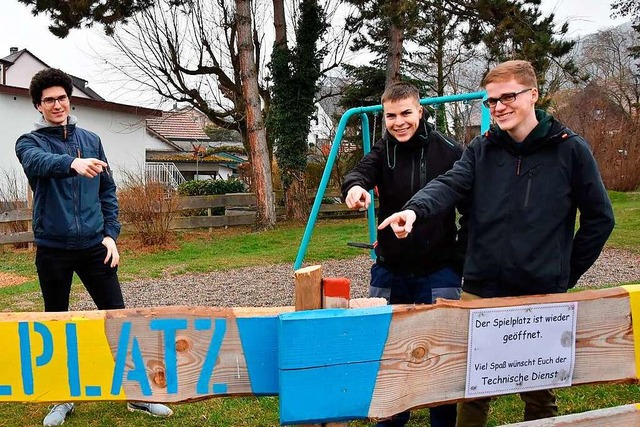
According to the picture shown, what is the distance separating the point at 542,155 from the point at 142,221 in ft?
37.3

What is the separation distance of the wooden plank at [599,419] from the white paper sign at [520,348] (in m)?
0.10

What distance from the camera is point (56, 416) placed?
3.35 meters

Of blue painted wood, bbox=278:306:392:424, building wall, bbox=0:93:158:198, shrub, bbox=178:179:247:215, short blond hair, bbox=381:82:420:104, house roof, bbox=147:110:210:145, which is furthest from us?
house roof, bbox=147:110:210:145

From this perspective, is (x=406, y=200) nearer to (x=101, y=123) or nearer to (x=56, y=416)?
(x=56, y=416)

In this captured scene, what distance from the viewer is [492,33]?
1457 centimetres

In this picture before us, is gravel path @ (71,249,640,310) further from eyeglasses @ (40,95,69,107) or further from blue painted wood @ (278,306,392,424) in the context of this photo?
blue painted wood @ (278,306,392,424)

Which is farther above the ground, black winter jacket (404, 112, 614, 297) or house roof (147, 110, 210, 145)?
house roof (147, 110, 210, 145)

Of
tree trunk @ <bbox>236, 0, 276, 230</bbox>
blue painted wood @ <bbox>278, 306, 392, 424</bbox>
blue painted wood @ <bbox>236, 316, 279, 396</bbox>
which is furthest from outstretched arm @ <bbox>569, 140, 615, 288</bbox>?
tree trunk @ <bbox>236, 0, 276, 230</bbox>

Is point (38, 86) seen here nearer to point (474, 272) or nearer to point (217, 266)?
point (474, 272)

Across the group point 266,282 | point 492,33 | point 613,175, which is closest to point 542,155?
point 266,282

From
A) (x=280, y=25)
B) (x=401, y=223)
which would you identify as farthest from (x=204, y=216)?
(x=401, y=223)

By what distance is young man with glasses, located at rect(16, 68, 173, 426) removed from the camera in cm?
299

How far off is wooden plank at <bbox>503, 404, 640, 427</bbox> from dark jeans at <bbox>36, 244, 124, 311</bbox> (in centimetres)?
226

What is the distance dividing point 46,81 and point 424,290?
2.06 m
